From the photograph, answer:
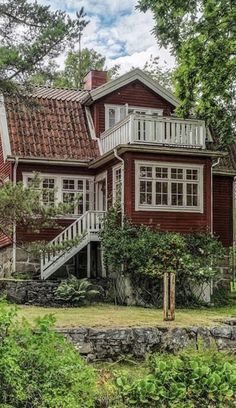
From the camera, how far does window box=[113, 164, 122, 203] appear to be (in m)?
17.4

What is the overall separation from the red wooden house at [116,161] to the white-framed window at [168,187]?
0.03 m

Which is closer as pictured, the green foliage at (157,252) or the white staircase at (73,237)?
the green foliage at (157,252)

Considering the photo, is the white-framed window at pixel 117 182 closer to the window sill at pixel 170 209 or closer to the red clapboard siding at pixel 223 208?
the window sill at pixel 170 209

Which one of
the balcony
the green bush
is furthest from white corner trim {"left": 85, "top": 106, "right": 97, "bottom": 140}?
the green bush

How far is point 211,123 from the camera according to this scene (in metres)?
18.7

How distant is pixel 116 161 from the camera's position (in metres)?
17.6

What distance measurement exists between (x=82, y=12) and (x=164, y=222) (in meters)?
8.05

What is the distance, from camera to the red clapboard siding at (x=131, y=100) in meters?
20.1

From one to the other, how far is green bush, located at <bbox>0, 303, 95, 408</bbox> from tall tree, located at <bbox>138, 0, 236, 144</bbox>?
38.4 feet

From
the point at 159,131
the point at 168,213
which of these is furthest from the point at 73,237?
the point at 159,131

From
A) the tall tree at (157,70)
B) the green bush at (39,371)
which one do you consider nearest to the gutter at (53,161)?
the green bush at (39,371)

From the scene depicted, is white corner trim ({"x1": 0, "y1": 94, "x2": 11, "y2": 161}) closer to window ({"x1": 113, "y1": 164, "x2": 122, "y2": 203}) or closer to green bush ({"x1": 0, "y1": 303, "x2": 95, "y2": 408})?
window ({"x1": 113, "y1": 164, "x2": 122, "y2": 203})

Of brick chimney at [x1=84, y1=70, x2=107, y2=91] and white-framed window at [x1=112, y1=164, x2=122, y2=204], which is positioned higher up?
brick chimney at [x1=84, y1=70, x2=107, y2=91]

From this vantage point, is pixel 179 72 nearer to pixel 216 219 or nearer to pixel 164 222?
pixel 164 222
